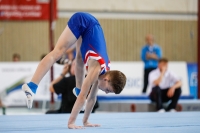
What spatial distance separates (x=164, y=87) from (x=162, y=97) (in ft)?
0.63

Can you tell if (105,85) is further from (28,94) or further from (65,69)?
(65,69)

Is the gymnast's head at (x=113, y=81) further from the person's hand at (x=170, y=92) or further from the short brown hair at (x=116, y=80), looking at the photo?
the person's hand at (x=170, y=92)

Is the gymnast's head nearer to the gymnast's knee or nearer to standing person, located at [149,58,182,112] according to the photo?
the gymnast's knee

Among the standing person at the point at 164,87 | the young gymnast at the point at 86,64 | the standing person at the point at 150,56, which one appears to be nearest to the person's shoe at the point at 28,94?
the young gymnast at the point at 86,64

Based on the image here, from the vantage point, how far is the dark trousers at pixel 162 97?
28.2 feet

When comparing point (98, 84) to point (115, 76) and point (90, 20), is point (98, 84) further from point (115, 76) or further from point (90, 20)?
point (90, 20)

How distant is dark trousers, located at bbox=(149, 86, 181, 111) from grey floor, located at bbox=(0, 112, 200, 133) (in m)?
2.18

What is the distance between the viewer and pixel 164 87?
8.98 m

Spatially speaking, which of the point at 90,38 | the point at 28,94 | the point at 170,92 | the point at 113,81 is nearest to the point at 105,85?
the point at 113,81

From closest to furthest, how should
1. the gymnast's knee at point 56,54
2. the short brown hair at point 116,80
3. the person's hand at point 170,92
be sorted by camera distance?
the short brown hair at point 116,80 → the gymnast's knee at point 56,54 → the person's hand at point 170,92

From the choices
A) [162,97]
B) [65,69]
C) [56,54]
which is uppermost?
[56,54]

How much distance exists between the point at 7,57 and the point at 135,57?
4.10m

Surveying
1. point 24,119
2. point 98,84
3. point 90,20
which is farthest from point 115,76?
point 24,119

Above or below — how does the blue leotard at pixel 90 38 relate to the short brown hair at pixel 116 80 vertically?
above
